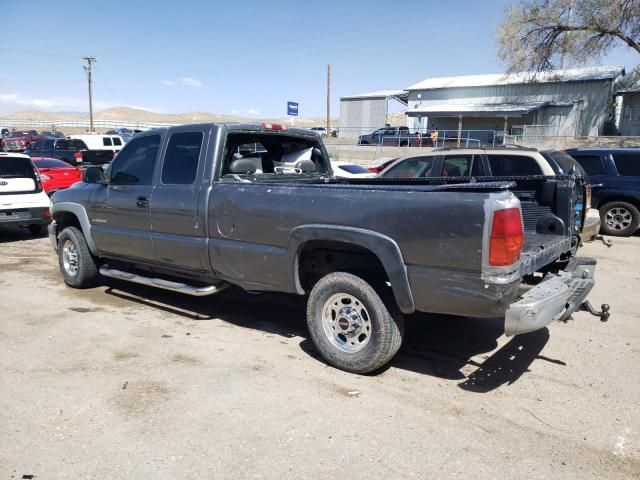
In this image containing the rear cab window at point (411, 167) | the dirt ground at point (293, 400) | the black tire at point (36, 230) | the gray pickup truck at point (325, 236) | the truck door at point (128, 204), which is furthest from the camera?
the black tire at point (36, 230)

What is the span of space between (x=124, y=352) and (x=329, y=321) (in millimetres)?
1843

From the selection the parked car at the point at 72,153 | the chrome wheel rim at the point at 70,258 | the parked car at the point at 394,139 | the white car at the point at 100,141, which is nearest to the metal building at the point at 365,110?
the parked car at the point at 394,139

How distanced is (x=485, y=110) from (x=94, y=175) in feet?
118

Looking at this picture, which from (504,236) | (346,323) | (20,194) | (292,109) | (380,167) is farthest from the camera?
(292,109)

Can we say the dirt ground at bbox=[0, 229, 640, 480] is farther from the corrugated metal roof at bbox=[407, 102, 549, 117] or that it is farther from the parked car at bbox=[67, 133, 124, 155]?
the corrugated metal roof at bbox=[407, 102, 549, 117]

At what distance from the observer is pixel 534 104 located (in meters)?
38.1

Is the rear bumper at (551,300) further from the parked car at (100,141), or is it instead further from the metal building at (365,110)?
the metal building at (365,110)

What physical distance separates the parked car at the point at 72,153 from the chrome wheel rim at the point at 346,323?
50.2 ft

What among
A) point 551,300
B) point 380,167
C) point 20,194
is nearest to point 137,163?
point 551,300

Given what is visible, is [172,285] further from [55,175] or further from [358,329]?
[55,175]

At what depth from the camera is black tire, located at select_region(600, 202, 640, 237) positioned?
10.8 meters

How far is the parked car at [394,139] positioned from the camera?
112 ft

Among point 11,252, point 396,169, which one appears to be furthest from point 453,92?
point 11,252

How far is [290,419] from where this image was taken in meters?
3.52
